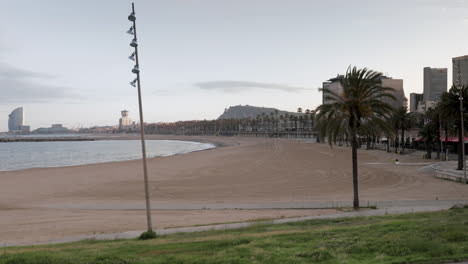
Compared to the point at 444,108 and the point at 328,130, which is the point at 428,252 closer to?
the point at 328,130

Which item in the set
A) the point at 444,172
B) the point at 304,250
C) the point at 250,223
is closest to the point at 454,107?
the point at 444,172

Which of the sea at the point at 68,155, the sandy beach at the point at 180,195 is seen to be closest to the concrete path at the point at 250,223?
the sandy beach at the point at 180,195

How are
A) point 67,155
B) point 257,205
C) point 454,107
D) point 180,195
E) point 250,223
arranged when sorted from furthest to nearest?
1. point 67,155
2. point 454,107
3. point 180,195
4. point 257,205
5. point 250,223

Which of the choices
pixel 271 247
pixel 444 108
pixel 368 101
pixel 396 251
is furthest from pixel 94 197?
pixel 444 108

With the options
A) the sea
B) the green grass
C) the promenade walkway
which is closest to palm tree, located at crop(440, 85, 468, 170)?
the promenade walkway

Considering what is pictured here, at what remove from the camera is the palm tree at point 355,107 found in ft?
64.7

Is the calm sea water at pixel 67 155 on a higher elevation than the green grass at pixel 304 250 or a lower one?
lower

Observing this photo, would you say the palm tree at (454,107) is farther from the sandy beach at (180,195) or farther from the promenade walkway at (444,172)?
the sandy beach at (180,195)

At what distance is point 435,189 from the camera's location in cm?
2717

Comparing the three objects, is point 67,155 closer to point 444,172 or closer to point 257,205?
point 257,205

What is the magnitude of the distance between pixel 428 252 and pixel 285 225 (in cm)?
686

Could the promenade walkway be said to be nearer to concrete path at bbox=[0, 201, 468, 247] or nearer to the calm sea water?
concrete path at bbox=[0, 201, 468, 247]

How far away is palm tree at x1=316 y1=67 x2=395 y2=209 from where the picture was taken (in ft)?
64.7

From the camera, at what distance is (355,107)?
65.6 feet
